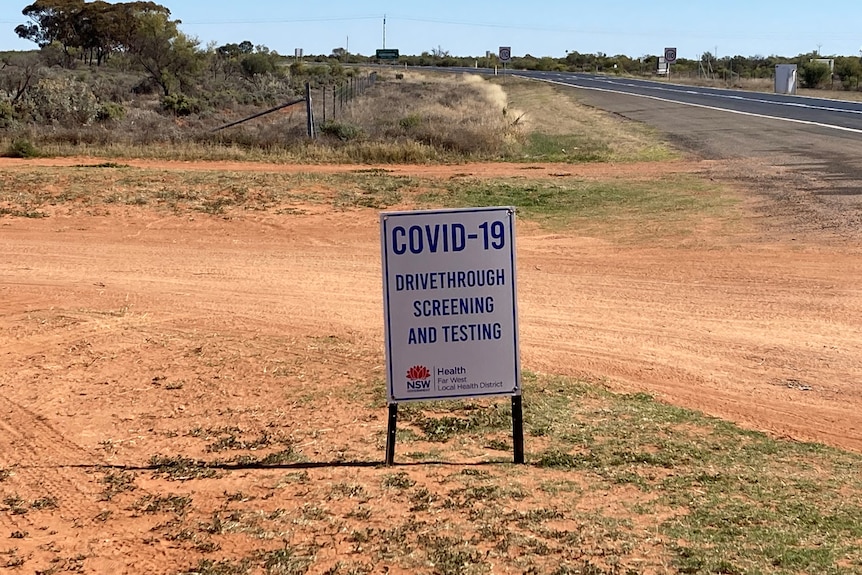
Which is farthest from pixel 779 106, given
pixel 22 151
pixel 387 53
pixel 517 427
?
pixel 387 53

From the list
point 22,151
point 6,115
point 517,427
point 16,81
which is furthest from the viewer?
point 16,81

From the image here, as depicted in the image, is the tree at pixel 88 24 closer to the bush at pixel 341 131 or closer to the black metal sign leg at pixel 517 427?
the bush at pixel 341 131

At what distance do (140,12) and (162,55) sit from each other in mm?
18238

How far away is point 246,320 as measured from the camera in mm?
8555

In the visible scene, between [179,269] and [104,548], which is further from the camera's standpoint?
[179,269]

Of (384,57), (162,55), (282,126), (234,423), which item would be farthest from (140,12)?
(234,423)

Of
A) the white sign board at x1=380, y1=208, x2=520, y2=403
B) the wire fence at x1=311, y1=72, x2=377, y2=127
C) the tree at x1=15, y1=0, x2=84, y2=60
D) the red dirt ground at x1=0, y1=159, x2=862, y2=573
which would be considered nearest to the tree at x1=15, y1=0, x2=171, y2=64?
the tree at x1=15, y1=0, x2=84, y2=60

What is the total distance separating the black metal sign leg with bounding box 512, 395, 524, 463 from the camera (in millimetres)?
5125

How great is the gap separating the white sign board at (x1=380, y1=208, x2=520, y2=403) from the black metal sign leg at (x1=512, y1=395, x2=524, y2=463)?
6 cm

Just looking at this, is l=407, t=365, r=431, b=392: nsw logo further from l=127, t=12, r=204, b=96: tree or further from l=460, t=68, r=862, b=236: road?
l=127, t=12, r=204, b=96: tree

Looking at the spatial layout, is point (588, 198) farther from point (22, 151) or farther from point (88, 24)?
point (88, 24)

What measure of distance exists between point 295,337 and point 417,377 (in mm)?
3170

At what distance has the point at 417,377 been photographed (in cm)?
505

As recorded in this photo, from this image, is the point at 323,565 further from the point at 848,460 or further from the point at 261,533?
the point at 848,460
